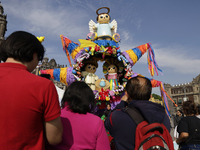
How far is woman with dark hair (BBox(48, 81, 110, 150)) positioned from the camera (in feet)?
4.63

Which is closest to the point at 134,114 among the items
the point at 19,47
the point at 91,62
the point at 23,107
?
the point at 23,107

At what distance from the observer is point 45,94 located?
3.66 ft

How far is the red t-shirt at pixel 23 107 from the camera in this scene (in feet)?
3.40

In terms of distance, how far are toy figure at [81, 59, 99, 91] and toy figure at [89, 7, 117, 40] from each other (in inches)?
47.8

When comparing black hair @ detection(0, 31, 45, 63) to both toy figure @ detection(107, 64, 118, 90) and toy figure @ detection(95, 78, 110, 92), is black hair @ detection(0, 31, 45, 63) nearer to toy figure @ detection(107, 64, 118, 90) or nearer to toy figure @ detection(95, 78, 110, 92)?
toy figure @ detection(95, 78, 110, 92)

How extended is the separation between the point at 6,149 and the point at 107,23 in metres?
7.08

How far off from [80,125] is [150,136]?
588 millimetres

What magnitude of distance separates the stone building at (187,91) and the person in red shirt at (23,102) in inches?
1594

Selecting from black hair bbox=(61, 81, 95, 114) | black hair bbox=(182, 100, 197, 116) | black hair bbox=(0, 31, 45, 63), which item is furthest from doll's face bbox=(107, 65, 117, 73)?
black hair bbox=(0, 31, 45, 63)

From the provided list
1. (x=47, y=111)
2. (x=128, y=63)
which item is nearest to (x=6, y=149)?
(x=47, y=111)

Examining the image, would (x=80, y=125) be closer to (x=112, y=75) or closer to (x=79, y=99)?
(x=79, y=99)

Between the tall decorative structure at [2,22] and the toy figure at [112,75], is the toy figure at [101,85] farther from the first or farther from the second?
the tall decorative structure at [2,22]

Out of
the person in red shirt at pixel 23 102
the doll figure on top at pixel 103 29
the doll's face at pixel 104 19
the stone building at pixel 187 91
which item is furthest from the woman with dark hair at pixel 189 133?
the stone building at pixel 187 91

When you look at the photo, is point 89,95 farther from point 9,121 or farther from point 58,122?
point 9,121
